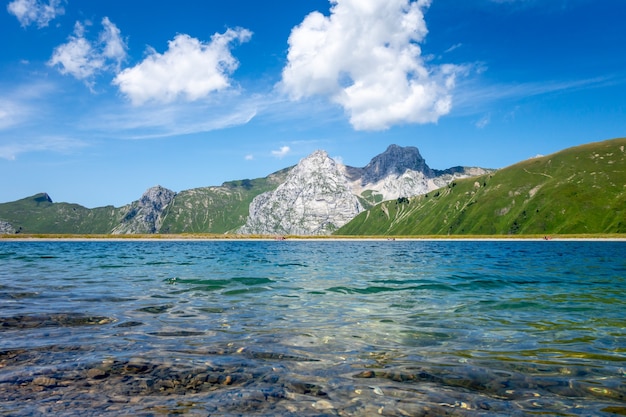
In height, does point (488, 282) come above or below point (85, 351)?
below

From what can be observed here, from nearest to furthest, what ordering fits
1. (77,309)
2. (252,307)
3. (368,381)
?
(368,381)
(77,309)
(252,307)

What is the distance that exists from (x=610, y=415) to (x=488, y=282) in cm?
2984

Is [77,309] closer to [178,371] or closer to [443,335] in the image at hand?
[178,371]

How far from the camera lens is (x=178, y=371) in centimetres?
1165

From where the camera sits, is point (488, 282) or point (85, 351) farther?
point (488, 282)

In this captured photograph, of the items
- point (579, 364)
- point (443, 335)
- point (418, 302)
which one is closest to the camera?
point (579, 364)

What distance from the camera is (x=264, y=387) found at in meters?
10.5

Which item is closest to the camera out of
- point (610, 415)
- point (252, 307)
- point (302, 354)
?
point (610, 415)

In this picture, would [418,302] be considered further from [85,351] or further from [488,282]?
[85,351]

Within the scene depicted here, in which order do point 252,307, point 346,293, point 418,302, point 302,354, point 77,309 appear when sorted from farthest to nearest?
point 346,293
point 418,302
point 252,307
point 77,309
point 302,354

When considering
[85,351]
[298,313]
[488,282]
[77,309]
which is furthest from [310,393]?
[488,282]

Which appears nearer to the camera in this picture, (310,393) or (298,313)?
(310,393)

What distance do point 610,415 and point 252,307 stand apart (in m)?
17.4

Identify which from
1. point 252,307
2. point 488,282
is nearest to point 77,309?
point 252,307
